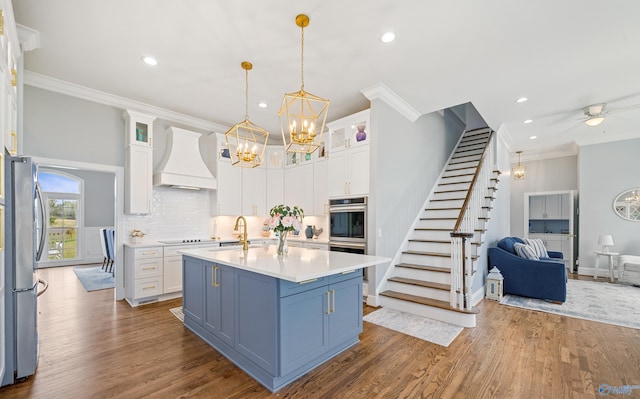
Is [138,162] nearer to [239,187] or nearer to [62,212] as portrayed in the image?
[239,187]

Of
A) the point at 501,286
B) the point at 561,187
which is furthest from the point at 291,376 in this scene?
the point at 561,187

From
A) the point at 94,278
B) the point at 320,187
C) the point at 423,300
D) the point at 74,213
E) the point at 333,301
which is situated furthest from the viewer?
the point at 74,213

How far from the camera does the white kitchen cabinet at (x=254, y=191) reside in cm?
595

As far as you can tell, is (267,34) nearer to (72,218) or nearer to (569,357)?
(569,357)

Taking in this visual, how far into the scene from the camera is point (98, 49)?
10.8ft

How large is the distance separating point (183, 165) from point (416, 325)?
175 inches

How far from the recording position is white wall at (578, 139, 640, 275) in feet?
20.8

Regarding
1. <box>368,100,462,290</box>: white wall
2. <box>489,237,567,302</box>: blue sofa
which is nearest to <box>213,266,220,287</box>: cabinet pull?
<box>368,100,462,290</box>: white wall

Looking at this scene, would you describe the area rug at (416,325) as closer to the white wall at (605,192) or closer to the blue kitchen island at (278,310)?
the blue kitchen island at (278,310)

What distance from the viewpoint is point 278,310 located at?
2.26 m

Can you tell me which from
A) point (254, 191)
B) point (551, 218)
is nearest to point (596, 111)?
point (551, 218)

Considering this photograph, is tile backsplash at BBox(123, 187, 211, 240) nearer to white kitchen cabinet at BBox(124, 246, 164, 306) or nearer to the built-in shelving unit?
white kitchen cabinet at BBox(124, 246, 164, 306)

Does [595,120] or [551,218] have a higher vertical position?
[595,120]

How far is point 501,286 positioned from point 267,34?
4980mm
